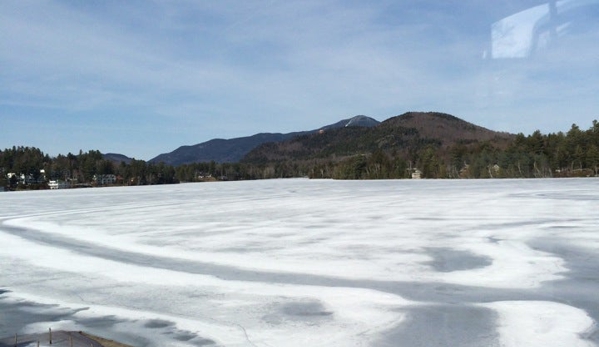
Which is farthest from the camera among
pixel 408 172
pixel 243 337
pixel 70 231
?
pixel 408 172

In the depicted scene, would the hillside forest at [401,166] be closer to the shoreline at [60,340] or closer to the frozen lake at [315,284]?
the frozen lake at [315,284]

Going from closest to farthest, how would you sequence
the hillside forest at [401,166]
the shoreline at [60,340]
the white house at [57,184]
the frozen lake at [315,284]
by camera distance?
1. the shoreline at [60,340]
2. the frozen lake at [315,284]
3. the hillside forest at [401,166]
4. the white house at [57,184]

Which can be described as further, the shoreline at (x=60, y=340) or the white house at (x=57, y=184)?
the white house at (x=57, y=184)

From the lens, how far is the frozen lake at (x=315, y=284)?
4.73 metres

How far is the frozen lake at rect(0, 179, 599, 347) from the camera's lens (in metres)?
4.73

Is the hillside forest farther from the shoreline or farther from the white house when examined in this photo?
the shoreline

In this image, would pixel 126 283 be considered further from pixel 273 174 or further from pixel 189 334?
pixel 273 174

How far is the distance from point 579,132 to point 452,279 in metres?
85.0

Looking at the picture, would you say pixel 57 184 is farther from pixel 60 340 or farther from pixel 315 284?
pixel 60 340

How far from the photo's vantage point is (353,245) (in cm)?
988

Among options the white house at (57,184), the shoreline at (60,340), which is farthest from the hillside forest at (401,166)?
the shoreline at (60,340)

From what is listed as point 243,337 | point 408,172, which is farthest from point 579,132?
point 243,337

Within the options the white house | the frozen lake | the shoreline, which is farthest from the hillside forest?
the shoreline

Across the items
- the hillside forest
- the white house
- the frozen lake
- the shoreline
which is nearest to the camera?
the shoreline
